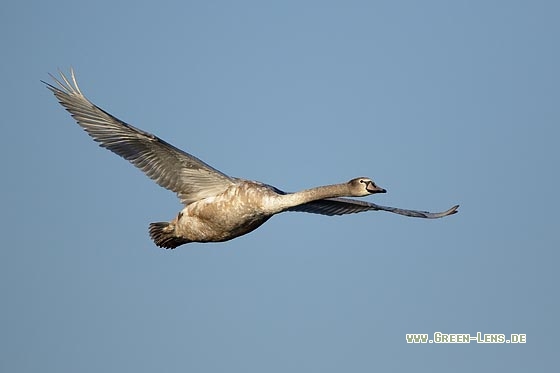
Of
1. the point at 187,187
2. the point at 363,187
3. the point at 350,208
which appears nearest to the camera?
the point at 363,187

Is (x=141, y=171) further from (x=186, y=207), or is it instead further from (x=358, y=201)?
(x=358, y=201)

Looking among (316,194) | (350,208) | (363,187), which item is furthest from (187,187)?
(363,187)

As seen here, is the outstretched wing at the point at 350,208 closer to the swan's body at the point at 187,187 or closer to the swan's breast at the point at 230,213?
the swan's body at the point at 187,187

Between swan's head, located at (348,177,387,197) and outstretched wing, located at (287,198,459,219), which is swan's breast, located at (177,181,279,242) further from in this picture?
outstretched wing, located at (287,198,459,219)

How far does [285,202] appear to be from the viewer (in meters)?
21.1

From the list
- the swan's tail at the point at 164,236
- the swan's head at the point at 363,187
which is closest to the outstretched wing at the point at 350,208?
the swan's tail at the point at 164,236

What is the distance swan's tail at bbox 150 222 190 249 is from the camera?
23078mm

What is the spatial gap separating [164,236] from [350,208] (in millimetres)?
4099

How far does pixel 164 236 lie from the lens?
23188mm

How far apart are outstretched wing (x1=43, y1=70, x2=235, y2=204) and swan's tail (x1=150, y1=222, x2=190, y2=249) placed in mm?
742

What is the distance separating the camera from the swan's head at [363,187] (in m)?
20.2

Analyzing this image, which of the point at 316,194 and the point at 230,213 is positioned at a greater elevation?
the point at 316,194

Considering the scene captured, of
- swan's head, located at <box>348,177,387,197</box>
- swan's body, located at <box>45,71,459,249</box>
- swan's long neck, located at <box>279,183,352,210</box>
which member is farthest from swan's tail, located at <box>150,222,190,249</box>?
swan's head, located at <box>348,177,387,197</box>

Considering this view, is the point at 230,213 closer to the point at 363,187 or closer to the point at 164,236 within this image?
the point at 164,236
